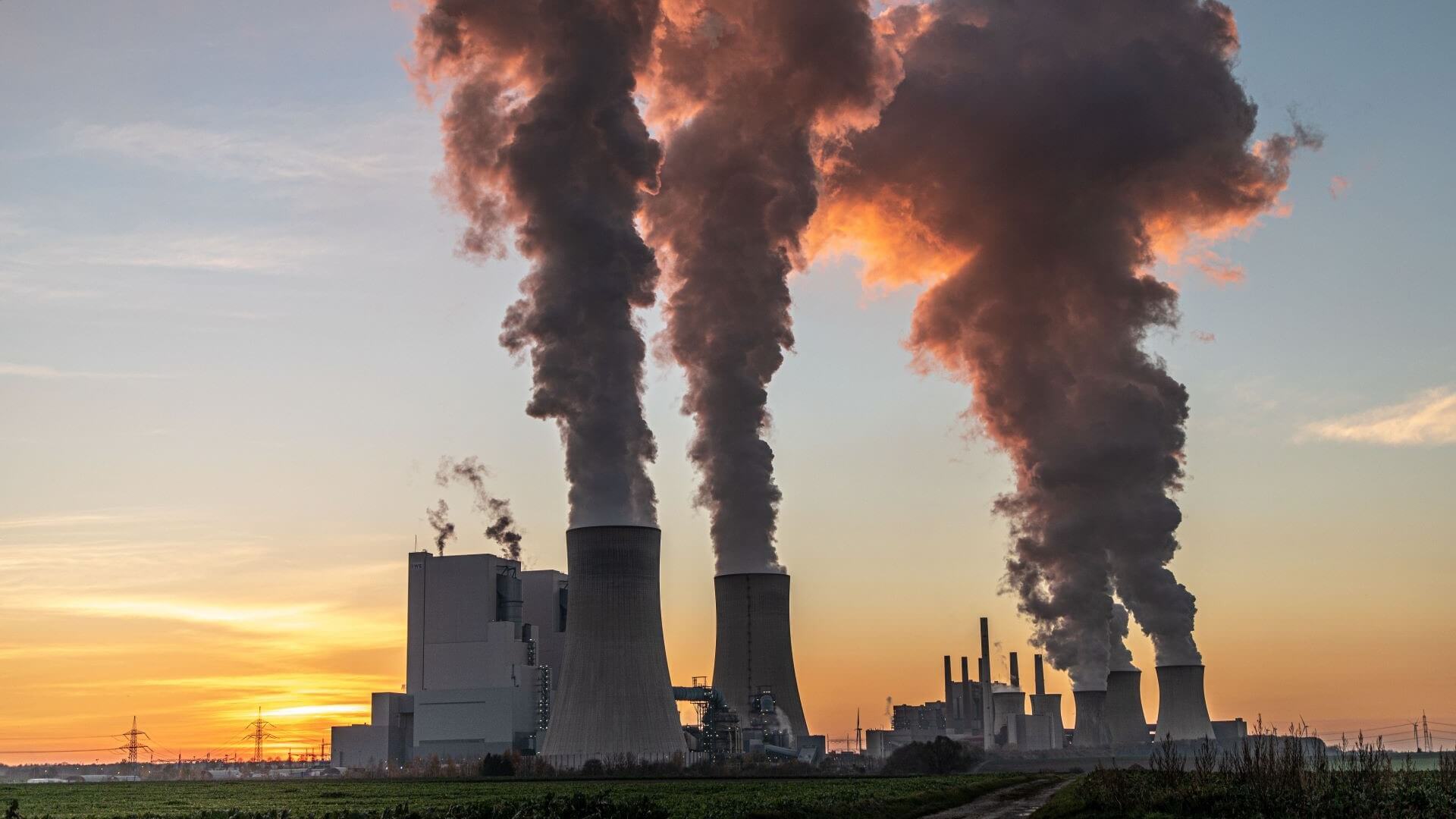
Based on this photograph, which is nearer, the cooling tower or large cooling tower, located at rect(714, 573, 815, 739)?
large cooling tower, located at rect(714, 573, 815, 739)

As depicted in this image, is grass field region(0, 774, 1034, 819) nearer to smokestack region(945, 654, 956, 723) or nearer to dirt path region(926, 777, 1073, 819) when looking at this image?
dirt path region(926, 777, 1073, 819)

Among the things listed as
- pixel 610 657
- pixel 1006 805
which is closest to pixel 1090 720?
pixel 610 657

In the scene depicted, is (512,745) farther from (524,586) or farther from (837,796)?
(837,796)

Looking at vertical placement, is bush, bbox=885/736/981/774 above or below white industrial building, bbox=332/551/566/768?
below

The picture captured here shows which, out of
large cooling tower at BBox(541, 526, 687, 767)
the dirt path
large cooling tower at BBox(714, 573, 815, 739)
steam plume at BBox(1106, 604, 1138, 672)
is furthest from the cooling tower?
large cooling tower at BBox(541, 526, 687, 767)

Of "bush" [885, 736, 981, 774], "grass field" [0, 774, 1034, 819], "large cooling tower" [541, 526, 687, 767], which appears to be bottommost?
"bush" [885, 736, 981, 774]

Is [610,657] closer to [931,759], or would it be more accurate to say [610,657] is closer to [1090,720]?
[931,759]
